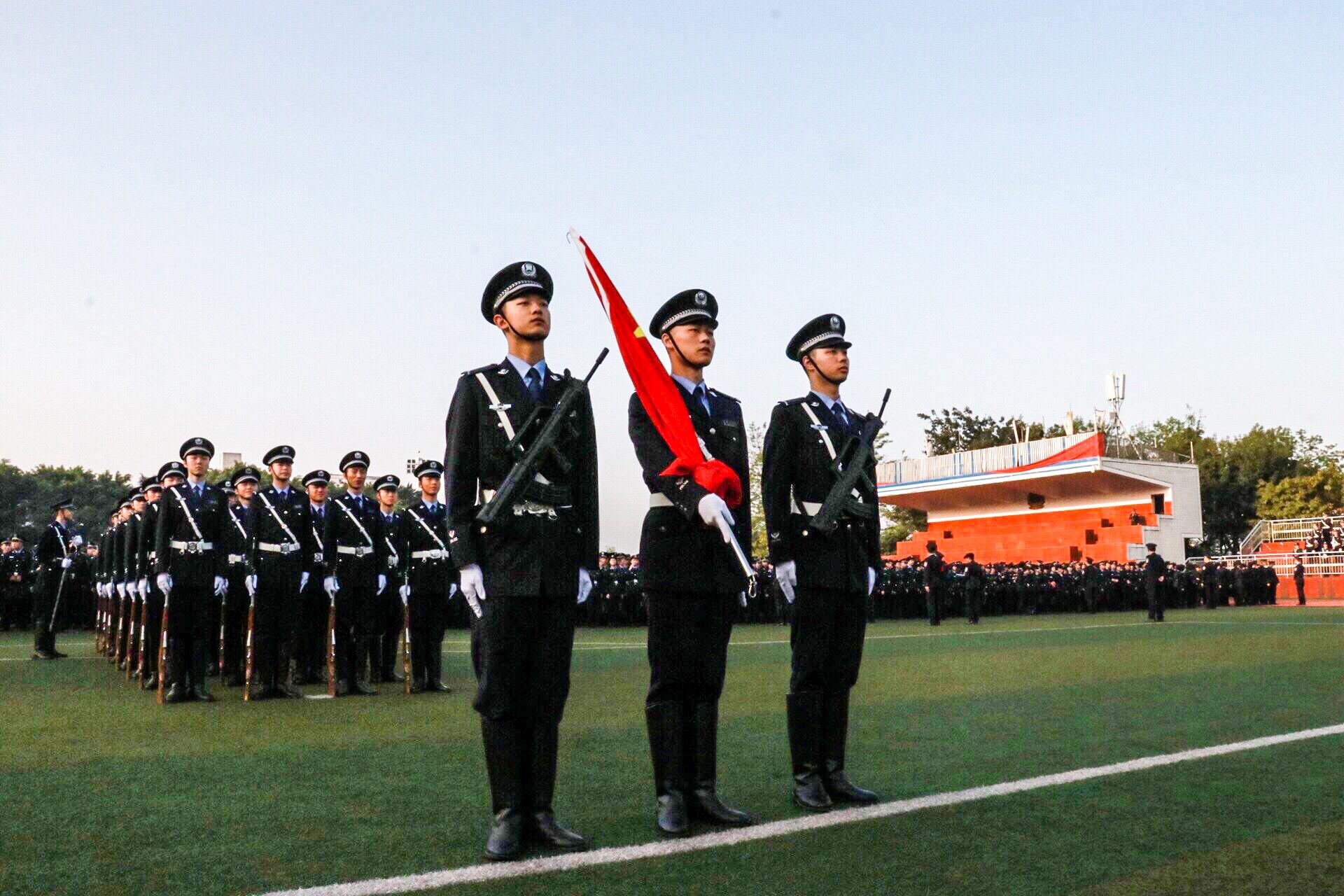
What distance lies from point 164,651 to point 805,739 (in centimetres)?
619

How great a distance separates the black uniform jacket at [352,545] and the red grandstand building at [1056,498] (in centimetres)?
3991

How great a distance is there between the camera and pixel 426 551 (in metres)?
10.5

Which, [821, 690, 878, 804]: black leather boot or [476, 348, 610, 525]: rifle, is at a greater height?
[476, 348, 610, 525]: rifle

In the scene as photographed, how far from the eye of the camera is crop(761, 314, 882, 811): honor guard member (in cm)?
458

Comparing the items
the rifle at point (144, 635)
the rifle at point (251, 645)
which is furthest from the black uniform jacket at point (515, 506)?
the rifle at point (144, 635)

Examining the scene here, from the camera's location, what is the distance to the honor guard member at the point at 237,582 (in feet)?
34.2

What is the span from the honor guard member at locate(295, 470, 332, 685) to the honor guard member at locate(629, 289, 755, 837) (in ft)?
21.8

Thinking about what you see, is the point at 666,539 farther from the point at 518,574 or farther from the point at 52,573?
the point at 52,573

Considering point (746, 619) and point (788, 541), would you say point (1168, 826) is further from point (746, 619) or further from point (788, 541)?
point (746, 619)

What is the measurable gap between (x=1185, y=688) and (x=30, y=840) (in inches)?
310

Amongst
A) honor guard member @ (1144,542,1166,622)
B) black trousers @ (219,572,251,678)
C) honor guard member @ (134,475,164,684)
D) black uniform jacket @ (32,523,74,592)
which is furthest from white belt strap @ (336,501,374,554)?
honor guard member @ (1144,542,1166,622)

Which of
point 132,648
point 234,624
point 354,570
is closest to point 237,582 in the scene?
point 234,624

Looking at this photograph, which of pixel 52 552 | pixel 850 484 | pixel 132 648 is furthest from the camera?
pixel 52 552

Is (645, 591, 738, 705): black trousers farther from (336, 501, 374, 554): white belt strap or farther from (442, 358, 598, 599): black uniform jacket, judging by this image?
(336, 501, 374, 554): white belt strap
